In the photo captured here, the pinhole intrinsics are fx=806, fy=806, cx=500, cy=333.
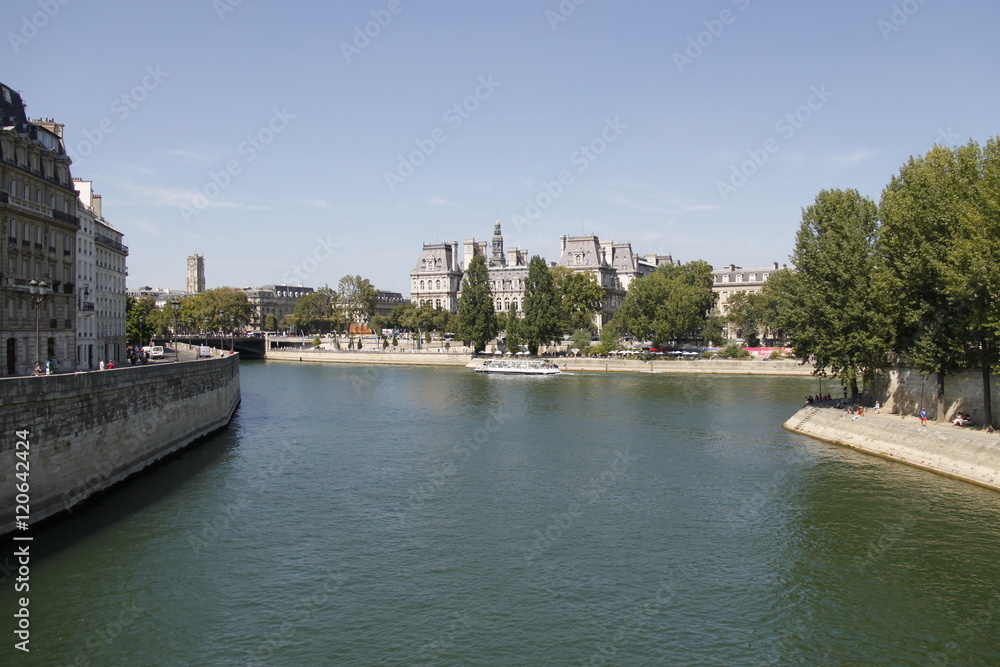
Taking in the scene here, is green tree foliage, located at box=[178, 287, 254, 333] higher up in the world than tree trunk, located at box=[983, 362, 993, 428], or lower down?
higher up

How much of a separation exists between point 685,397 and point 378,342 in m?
86.2

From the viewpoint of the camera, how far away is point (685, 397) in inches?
2800

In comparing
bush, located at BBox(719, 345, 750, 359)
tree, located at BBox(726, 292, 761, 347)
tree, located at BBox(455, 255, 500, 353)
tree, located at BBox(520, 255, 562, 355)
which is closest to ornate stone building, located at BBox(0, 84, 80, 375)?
tree, located at BBox(520, 255, 562, 355)

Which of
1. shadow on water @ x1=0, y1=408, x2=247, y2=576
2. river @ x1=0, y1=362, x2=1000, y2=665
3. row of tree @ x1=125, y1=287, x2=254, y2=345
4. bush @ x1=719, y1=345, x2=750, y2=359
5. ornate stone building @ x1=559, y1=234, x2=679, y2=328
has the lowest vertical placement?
river @ x1=0, y1=362, x2=1000, y2=665

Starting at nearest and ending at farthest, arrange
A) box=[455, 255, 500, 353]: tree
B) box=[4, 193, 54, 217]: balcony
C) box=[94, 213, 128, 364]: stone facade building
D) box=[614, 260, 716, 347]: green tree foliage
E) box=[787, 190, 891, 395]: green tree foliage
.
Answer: box=[4, 193, 54, 217]: balcony → box=[787, 190, 891, 395]: green tree foliage → box=[94, 213, 128, 364]: stone facade building → box=[614, 260, 716, 347]: green tree foliage → box=[455, 255, 500, 353]: tree

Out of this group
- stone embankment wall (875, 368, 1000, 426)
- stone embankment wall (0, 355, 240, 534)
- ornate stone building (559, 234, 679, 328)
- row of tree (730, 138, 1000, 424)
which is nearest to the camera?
stone embankment wall (0, 355, 240, 534)

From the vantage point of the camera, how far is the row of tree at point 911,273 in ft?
117

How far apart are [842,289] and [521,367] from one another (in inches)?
2251

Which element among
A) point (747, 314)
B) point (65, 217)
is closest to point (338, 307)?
point (747, 314)

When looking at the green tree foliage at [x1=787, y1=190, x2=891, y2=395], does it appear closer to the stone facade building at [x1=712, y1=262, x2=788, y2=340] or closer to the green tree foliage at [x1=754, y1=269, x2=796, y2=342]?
the green tree foliage at [x1=754, y1=269, x2=796, y2=342]

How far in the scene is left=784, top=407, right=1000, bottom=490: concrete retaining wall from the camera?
1347 inches

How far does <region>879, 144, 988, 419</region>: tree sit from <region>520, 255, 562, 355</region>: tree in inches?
2820

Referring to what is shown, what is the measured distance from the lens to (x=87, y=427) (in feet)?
96.7

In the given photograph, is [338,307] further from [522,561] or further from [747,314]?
[522,561]
